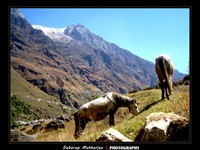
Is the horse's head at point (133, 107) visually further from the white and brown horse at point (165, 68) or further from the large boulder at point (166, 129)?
the large boulder at point (166, 129)

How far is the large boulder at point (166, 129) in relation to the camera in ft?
17.1

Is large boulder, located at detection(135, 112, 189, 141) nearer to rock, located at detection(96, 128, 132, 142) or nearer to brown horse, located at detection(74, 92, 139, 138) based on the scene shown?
rock, located at detection(96, 128, 132, 142)

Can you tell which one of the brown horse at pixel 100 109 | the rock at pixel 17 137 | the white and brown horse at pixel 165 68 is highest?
the white and brown horse at pixel 165 68

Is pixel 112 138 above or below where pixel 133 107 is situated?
below

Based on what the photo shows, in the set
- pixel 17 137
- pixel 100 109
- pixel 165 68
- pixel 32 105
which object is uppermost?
pixel 165 68

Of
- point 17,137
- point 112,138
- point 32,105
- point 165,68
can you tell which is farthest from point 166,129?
point 32,105

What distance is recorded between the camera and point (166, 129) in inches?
207

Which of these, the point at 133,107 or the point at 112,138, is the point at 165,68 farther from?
the point at 112,138

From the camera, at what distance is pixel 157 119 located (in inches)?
220

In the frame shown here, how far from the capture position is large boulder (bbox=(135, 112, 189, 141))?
521cm

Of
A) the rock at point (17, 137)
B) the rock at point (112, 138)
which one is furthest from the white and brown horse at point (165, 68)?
the rock at point (17, 137)
